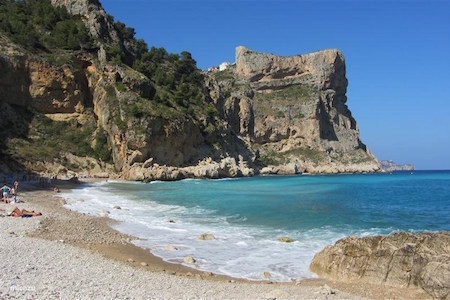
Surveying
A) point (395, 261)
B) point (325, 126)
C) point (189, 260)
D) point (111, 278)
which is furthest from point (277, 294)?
point (325, 126)

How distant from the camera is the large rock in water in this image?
8.45 meters

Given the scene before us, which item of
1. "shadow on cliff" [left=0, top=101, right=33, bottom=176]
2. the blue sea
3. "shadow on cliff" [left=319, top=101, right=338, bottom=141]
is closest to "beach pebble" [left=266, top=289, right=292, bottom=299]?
the blue sea

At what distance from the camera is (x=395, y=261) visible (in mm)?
9320

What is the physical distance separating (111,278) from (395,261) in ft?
21.2

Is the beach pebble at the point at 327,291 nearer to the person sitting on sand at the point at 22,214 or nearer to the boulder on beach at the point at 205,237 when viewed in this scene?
the boulder on beach at the point at 205,237

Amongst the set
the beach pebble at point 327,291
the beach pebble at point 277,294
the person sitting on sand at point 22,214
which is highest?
the person sitting on sand at point 22,214

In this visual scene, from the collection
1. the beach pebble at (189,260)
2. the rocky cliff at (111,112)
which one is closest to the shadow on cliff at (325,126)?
the rocky cliff at (111,112)

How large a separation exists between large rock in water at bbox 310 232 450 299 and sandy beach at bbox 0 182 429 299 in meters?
0.33

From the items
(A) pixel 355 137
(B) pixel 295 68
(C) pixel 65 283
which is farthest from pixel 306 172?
(C) pixel 65 283

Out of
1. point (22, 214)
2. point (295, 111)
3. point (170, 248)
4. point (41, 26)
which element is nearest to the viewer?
point (170, 248)

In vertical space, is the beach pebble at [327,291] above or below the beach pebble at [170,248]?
below

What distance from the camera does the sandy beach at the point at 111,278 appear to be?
282 inches

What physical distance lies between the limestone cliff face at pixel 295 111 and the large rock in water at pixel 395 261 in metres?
73.8

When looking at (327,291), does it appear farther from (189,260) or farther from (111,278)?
(111,278)
